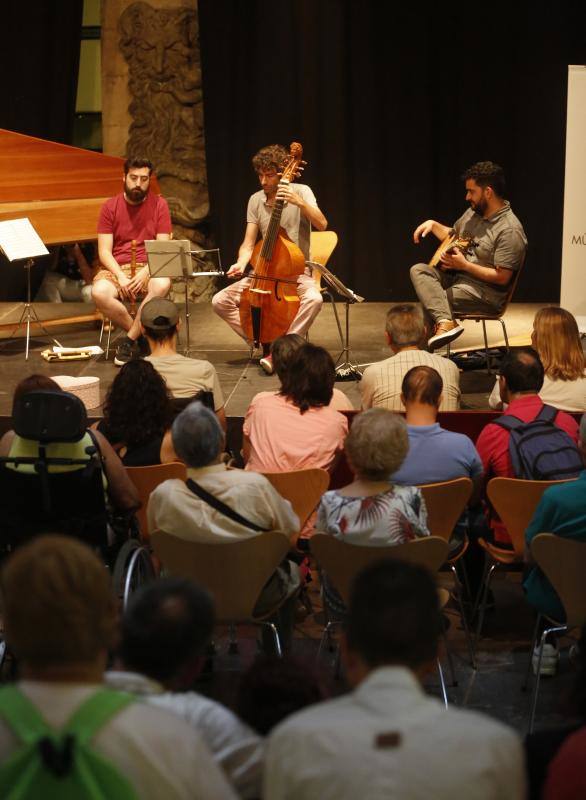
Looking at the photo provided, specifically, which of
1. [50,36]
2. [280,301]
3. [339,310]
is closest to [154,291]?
[280,301]

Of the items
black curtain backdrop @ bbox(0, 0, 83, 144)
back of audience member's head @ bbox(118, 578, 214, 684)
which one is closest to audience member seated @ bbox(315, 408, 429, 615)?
back of audience member's head @ bbox(118, 578, 214, 684)

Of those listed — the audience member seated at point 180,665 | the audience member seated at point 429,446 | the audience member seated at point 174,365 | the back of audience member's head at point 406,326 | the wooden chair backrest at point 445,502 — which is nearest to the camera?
the audience member seated at point 180,665

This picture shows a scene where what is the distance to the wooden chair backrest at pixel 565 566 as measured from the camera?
3.19m

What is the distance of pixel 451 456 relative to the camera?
3.82 meters


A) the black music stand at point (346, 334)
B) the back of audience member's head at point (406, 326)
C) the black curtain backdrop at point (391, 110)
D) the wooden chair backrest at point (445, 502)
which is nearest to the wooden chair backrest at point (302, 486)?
the wooden chair backrest at point (445, 502)

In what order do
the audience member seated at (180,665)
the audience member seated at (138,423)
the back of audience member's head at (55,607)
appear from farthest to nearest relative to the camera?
the audience member seated at (138,423)
the audience member seated at (180,665)
the back of audience member's head at (55,607)

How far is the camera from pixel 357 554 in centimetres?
324

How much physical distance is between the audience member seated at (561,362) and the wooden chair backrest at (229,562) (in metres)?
1.74

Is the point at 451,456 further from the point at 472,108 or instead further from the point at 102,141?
the point at 102,141

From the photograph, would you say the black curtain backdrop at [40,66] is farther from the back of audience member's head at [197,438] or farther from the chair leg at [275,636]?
the chair leg at [275,636]

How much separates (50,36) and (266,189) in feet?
10.9

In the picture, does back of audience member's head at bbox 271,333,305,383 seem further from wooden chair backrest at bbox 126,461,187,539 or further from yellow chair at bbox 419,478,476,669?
yellow chair at bbox 419,478,476,669

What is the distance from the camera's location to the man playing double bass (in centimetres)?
628

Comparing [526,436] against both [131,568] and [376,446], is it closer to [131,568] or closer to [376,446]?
[376,446]
